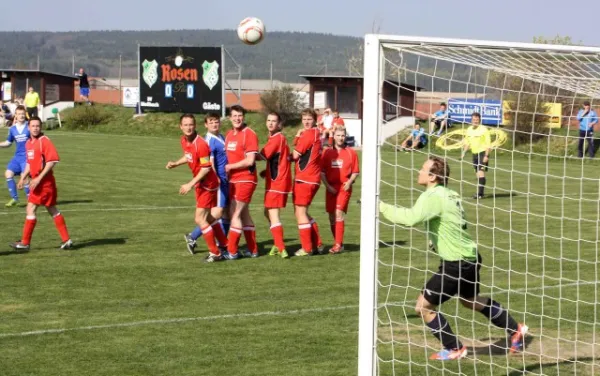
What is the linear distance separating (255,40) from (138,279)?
6778 mm

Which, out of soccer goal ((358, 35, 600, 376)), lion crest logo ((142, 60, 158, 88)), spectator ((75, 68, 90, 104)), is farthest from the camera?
spectator ((75, 68, 90, 104))

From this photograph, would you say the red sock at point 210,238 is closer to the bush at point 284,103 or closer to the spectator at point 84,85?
the bush at point 284,103

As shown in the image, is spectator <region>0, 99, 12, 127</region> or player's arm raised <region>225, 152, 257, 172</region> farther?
spectator <region>0, 99, 12, 127</region>

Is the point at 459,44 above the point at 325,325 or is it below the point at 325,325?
above

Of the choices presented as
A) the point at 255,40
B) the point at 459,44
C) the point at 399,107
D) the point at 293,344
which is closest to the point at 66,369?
the point at 293,344

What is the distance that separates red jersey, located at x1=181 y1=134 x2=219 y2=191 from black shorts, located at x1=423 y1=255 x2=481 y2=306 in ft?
16.3

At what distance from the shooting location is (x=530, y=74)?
7.67 meters

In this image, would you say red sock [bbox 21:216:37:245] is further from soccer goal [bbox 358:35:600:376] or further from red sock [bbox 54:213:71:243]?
soccer goal [bbox 358:35:600:376]

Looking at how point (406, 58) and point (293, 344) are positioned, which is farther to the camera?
point (293, 344)

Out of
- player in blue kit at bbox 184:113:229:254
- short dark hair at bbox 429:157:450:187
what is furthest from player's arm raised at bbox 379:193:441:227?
player in blue kit at bbox 184:113:229:254

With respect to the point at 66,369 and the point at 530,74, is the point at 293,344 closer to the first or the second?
the point at 66,369

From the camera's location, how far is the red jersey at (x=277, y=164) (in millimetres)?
12328

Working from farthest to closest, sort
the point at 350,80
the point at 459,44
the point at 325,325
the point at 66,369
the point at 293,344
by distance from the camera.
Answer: the point at 350,80 < the point at 325,325 < the point at 293,344 < the point at 66,369 < the point at 459,44

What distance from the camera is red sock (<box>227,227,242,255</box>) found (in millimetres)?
12336
